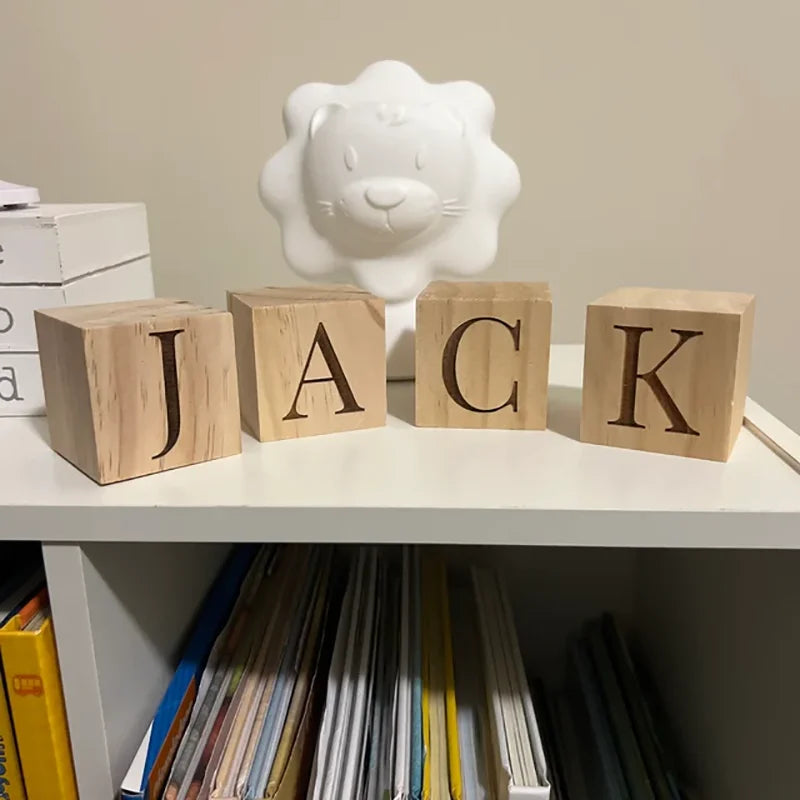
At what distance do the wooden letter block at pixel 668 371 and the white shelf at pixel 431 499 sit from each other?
2cm

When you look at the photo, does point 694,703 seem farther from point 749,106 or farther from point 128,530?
point 749,106

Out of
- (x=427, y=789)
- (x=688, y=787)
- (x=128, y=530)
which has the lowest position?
(x=688, y=787)

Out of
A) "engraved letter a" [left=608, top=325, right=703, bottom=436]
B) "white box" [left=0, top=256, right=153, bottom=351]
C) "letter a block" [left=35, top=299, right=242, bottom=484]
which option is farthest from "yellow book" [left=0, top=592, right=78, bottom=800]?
"engraved letter a" [left=608, top=325, right=703, bottom=436]

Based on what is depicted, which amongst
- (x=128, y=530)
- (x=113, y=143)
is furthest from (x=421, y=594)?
(x=113, y=143)

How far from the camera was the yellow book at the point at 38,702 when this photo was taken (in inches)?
21.4

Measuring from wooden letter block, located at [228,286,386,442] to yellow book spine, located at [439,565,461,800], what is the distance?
0.22 metres

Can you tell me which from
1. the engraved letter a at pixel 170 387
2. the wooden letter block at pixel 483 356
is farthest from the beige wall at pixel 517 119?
the engraved letter a at pixel 170 387

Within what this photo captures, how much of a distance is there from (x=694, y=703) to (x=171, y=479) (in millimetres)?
536

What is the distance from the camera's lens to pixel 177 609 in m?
0.71

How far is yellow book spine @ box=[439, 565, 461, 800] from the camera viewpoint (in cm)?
60

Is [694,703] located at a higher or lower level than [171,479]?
lower

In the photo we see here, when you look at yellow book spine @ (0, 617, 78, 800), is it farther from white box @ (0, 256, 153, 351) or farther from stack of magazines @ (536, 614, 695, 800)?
stack of magazines @ (536, 614, 695, 800)

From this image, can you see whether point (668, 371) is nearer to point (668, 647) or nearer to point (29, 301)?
point (668, 647)

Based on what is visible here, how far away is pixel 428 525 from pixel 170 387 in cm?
20
